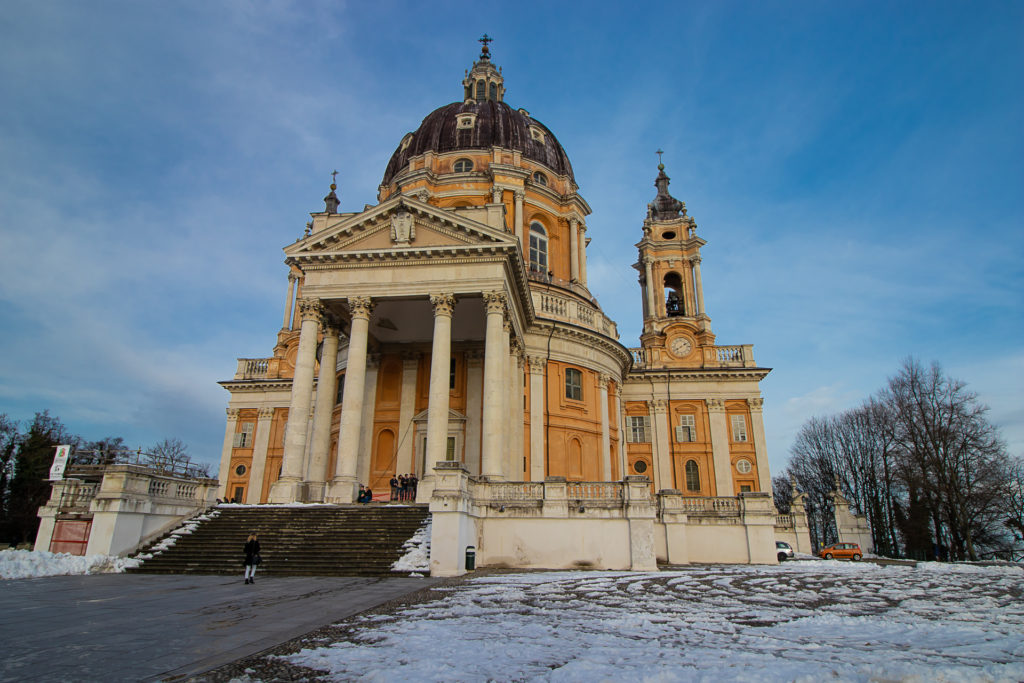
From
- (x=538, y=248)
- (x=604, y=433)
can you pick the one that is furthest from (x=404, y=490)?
(x=538, y=248)

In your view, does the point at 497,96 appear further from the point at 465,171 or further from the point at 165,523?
the point at 165,523

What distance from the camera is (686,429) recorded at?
39031mm

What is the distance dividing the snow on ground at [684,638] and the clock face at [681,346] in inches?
1187

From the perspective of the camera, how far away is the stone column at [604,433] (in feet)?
103

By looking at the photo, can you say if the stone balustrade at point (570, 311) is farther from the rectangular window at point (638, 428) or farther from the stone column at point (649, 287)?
the stone column at point (649, 287)

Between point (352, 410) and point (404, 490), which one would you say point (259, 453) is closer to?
point (404, 490)

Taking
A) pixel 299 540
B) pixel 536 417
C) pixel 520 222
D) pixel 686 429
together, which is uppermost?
pixel 520 222

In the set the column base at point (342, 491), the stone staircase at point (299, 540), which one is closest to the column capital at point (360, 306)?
the column base at point (342, 491)

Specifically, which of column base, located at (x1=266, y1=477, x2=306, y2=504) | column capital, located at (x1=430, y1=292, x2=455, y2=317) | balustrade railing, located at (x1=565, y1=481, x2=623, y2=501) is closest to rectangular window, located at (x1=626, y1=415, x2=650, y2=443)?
balustrade railing, located at (x1=565, y1=481, x2=623, y2=501)

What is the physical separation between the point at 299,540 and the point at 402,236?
11.7m

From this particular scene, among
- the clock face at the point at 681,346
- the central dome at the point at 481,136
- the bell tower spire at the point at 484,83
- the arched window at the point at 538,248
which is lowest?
the clock face at the point at 681,346

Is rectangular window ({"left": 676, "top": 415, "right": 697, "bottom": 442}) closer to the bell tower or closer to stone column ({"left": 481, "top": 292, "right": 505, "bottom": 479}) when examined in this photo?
the bell tower

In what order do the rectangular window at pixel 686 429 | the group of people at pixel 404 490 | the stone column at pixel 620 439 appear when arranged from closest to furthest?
the group of people at pixel 404 490 < the stone column at pixel 620 439 < the rectangular window at pixel 686 429

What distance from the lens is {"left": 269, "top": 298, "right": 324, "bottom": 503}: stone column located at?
21.7 metres
